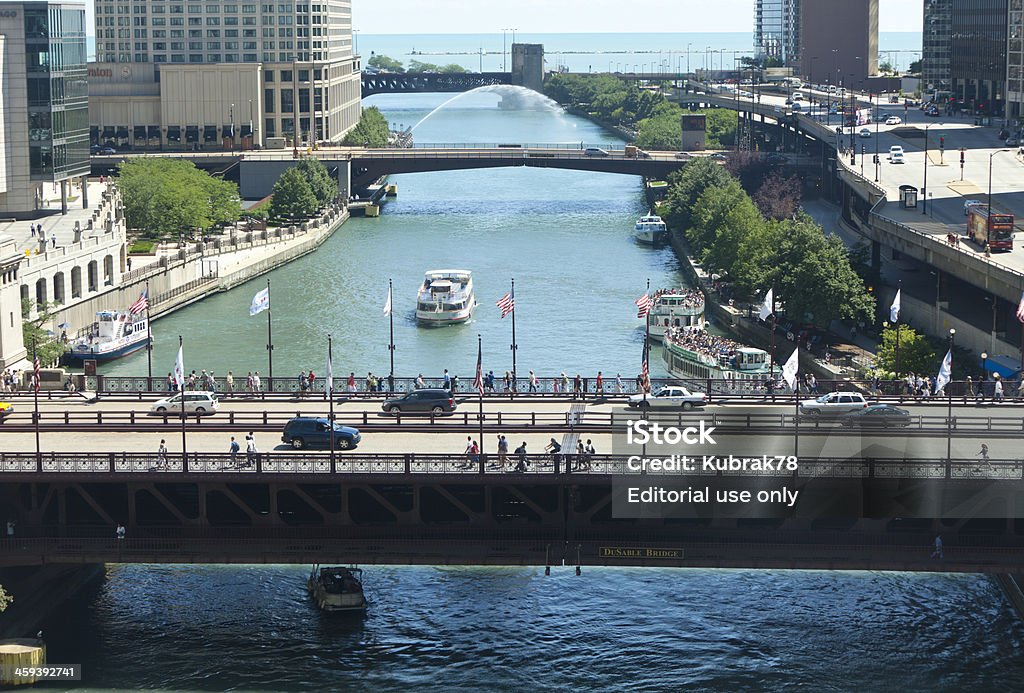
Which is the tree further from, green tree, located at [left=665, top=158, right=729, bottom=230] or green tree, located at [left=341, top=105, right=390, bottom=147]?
green tree, located at [left=341, top=105, right=390, bottom=147]

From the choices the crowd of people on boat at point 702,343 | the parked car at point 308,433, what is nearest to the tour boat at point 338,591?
the parked car at point 308,433

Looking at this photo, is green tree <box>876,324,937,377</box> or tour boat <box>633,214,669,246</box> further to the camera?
tour boat <box>633,214,669,246</box>

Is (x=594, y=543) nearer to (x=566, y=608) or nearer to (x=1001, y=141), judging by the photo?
(x=566, y=608)

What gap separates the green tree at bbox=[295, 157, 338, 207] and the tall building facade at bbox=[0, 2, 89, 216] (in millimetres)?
38422

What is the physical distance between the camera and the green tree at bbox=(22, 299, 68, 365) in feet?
256

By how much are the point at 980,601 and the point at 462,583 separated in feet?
47.5

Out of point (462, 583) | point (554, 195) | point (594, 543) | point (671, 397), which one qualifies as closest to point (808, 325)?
point (671, 397)

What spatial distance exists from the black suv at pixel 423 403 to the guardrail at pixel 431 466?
7209 mm

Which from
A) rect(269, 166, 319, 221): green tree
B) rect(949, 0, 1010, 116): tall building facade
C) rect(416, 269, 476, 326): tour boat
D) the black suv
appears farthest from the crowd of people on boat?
rect(949, 0, 1010, 116): tall building facade

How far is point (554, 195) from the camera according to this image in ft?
570

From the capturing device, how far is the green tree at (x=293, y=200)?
140m

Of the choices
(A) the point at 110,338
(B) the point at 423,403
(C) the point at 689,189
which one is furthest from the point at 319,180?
(B) the point at 423,403

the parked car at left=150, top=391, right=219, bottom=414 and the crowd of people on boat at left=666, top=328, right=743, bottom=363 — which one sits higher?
the parked car at left=150, top=391, right=219, bottom=414

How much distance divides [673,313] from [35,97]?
124 feet
